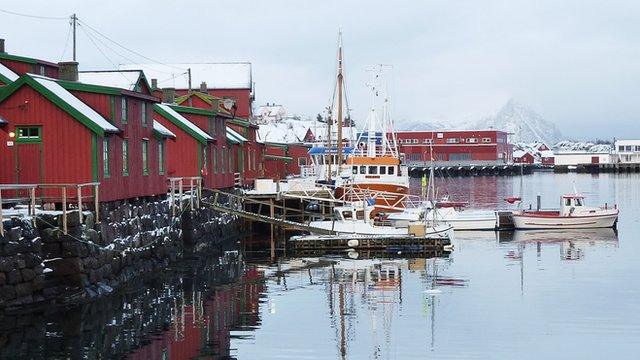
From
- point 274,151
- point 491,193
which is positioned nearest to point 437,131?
point 491,193

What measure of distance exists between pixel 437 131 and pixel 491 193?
7268 cm

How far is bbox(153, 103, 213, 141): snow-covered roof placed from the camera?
162 ft

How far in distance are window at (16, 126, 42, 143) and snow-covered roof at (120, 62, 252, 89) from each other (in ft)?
186

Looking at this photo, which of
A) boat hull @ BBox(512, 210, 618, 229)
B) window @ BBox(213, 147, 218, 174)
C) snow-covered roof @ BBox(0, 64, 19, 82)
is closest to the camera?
snow-covered roof @ BBox(0, 64, 19, 82)

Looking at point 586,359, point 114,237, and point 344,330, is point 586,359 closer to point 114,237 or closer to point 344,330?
point 344,330

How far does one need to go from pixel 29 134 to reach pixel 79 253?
5.70 metres

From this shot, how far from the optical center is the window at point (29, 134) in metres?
33.4

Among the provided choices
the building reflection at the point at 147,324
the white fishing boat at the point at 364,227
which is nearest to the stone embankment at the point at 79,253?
the building reflection at the point at 147,324

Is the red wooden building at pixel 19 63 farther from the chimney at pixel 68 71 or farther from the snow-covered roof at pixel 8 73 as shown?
the chimney at pixel 68 71

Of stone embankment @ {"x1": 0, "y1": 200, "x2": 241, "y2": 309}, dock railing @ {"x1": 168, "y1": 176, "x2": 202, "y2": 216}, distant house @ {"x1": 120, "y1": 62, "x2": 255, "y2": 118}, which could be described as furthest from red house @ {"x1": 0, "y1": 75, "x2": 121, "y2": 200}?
distant house @ {"x1": 120, "y1": 62, "x2": 255, "y2": 118}

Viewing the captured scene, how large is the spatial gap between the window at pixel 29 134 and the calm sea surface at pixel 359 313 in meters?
6.26

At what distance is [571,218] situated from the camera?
194ft

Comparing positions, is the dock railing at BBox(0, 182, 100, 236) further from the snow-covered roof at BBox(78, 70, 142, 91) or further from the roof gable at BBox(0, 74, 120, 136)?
the snow-covered roof at BBox(78, 70, 142, 91)

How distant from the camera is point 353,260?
42.6 meters
